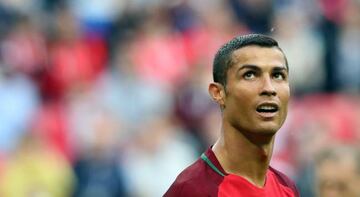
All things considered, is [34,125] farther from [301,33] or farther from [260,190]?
[260,190]

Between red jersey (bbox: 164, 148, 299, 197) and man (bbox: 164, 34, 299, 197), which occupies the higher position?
man (bbox: 164, 34, 299, 197)

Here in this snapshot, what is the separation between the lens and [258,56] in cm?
554

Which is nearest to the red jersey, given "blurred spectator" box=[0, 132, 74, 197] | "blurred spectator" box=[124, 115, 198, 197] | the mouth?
the mouth

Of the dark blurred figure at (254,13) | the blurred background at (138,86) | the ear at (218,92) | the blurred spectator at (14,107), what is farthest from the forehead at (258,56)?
the dark blurred figure at (254,13)

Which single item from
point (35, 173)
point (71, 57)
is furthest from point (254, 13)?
point (35, 173)

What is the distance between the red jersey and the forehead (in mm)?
490

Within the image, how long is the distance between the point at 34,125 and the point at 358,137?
3334mm

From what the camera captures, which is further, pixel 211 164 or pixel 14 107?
pixel 14 107

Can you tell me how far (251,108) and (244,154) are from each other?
0.27 meters

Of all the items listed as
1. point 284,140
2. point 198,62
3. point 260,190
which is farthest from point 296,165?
point 260,190

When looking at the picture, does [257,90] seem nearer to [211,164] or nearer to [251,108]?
[251,108]

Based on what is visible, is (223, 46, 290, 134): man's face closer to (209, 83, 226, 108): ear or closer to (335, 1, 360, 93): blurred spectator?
(209, 83, 226, 108): ear

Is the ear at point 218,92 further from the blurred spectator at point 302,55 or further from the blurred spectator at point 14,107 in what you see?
the blurred spectator at point 302,55

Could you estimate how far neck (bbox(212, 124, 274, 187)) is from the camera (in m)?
5.62
